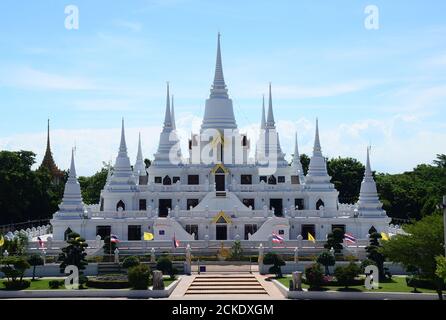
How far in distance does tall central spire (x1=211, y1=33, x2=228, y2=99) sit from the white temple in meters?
0.10

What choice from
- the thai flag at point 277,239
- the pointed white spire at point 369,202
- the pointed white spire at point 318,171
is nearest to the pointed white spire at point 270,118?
the pointed white spire at point 318,171

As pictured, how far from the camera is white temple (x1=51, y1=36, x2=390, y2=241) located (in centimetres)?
7331

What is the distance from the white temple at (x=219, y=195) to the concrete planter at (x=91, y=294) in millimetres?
17311

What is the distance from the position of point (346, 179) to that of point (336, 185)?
71.5 inches

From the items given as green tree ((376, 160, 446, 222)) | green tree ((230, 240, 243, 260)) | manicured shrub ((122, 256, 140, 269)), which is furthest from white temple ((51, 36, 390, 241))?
green tree ((376, 160, 446, 222))

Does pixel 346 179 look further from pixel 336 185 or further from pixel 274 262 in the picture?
pixel 274 262

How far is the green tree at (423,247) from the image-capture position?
4916 centimetres

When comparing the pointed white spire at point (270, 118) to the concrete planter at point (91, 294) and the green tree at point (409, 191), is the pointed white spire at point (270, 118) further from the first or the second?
the concrete planter at point (91, 294)

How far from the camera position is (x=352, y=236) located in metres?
72.1
